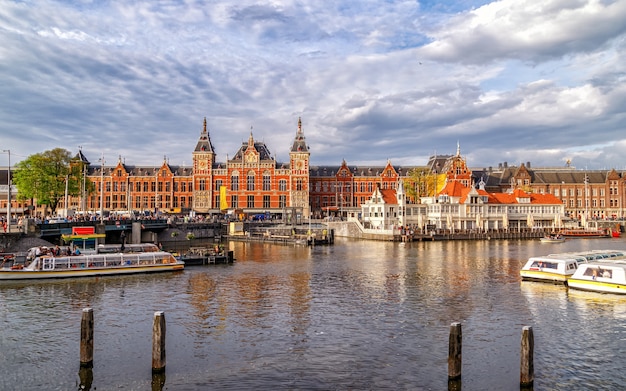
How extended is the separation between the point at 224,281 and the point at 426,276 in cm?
1814

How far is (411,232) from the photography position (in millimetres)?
96438

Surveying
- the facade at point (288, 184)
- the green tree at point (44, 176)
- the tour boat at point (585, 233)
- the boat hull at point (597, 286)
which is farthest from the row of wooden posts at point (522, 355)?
the facade at point (288, 184)

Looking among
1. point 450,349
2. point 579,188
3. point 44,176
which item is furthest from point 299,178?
point 450,349

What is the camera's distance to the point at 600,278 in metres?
40.3

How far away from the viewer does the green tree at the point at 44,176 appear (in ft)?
302

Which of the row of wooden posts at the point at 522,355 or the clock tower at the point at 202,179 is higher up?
the clock tower at the point at 202,179

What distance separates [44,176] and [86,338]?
80.0 m

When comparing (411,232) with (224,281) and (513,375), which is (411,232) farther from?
(513,375)

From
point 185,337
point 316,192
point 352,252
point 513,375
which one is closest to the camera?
point 513,375

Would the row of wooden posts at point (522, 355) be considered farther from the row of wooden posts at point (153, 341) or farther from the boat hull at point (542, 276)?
the boat hull at point (542, 276)

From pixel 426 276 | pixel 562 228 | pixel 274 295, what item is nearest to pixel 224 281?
pixel 274 295

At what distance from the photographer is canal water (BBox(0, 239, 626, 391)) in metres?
22.4

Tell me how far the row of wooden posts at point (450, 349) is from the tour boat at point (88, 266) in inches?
1011

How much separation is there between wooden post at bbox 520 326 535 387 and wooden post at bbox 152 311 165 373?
1422 centimetres
